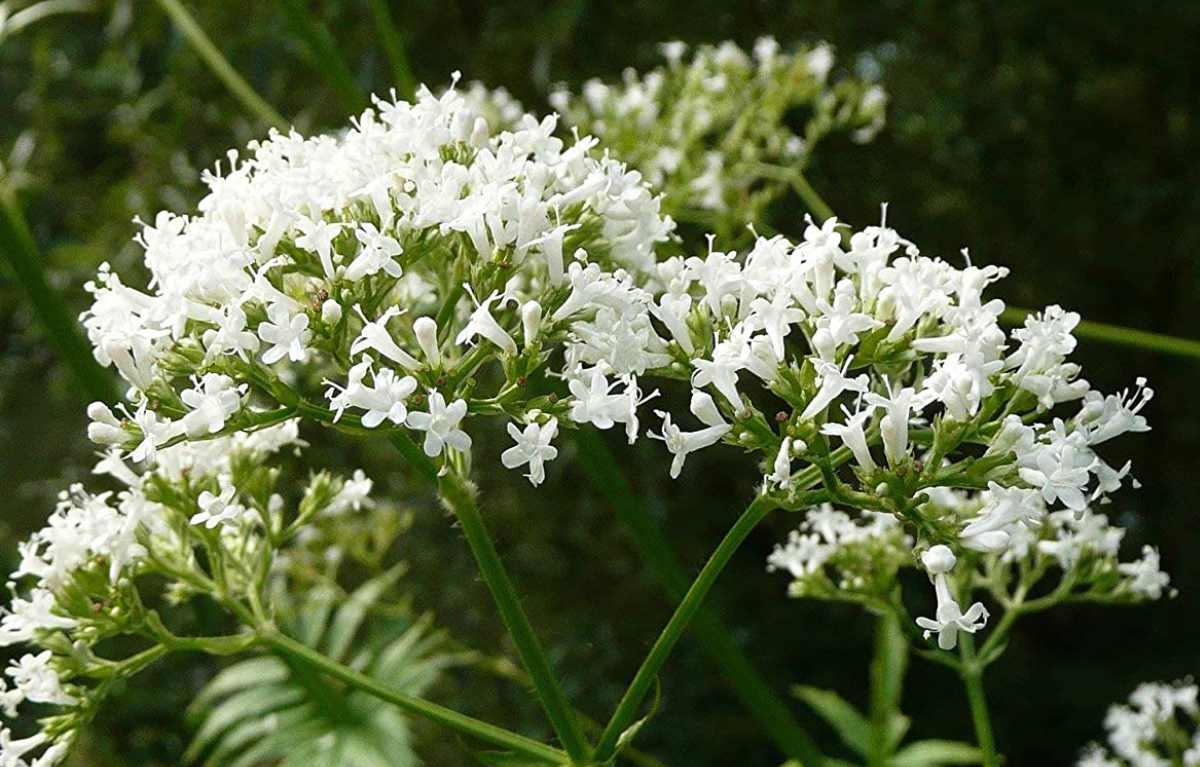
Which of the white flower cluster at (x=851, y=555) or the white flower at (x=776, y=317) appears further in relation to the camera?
the white flower cluster at (x=851, y=555)

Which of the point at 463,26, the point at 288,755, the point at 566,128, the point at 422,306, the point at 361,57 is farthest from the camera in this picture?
the point at 463,26

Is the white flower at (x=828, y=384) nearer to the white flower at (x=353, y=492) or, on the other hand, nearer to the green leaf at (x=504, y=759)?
the green leaf at (x=504, y=759)

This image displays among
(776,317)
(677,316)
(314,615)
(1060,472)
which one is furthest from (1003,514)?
(314,615)

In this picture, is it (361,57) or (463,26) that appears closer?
(361,57)

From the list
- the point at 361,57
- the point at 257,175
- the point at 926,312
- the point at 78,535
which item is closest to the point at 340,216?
the point at 257,175

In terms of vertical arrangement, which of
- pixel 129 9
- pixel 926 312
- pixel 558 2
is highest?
pixel 129 9

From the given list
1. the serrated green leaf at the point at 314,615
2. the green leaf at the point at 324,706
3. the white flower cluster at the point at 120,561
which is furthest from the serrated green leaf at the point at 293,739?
the white flower cluster at the point at 120,561

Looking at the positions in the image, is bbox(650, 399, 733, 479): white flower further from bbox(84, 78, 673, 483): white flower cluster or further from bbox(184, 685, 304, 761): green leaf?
bbox(184, 685, 304, 761): green leaf

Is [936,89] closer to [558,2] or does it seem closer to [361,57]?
[558,2]
